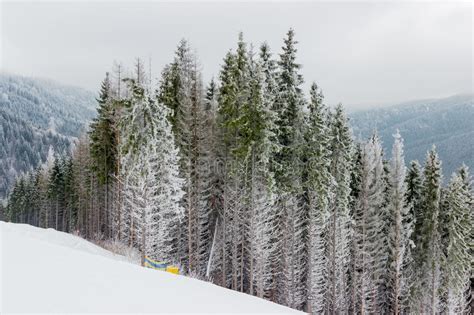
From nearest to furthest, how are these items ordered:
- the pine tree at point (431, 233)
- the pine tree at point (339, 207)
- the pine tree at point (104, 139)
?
the pine tree at point (339, 207)
the pine tree at point (431, 233)
the pine tree at point (104, 139)

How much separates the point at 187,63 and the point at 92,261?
64.9ft

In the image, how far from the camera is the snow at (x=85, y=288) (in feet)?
23.8

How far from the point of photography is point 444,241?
97.5 ft

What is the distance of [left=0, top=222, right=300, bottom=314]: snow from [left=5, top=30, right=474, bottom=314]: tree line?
397 inches

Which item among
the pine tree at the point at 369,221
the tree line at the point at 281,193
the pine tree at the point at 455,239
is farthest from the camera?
the pine tree at the point at 455,239

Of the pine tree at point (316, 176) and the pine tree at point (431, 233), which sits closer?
the pine tree at point (316, 176)

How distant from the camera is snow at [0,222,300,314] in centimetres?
726

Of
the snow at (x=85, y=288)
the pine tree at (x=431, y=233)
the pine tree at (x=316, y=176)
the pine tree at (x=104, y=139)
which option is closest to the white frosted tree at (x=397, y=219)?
the pine tree at (x=431, y=233)

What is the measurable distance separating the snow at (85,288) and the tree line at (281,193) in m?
10.1

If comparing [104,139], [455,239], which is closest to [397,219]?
[455,239]

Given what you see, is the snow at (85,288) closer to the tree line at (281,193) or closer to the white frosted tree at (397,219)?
the tree line at (281,193)

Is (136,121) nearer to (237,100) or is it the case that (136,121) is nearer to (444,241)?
(237,100)

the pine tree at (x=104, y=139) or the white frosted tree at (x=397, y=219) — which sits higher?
the pine tree at (x=104, y=139)

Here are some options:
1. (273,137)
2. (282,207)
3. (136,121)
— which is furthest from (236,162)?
(136,121)
